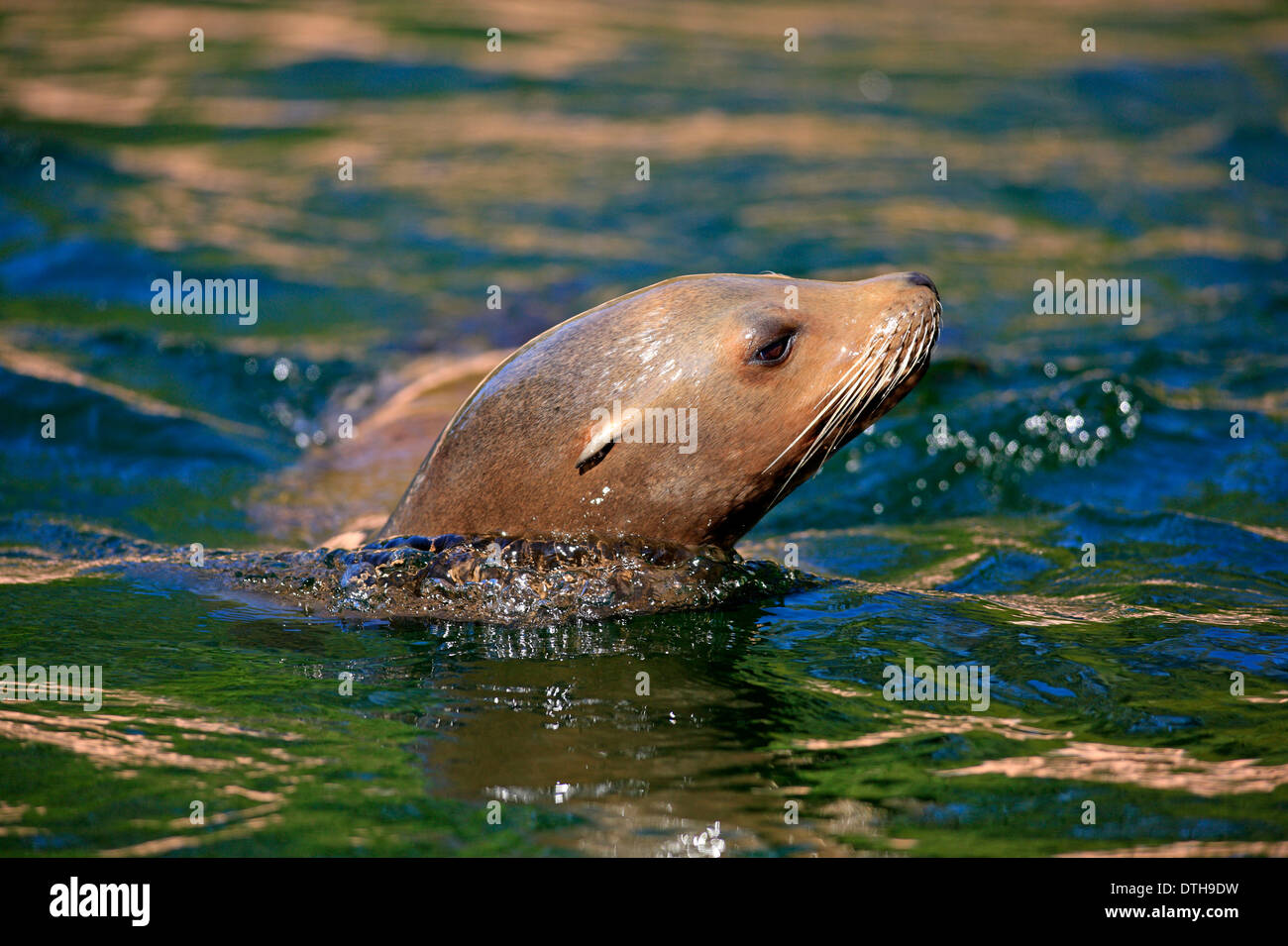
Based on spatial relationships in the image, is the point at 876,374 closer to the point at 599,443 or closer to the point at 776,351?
the point at 776,351

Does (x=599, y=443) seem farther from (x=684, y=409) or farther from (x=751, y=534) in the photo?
(x=751, y=534)

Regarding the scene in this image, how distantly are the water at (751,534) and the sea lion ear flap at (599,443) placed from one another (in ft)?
1.66

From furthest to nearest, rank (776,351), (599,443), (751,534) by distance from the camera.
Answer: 1. (751,534)
2. (776,351)
3. (599,443)

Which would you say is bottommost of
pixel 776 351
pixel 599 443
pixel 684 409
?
pixel 599 443

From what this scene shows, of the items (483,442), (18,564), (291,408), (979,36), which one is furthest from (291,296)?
(979,36)

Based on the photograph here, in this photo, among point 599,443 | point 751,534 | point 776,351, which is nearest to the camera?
point 599,443

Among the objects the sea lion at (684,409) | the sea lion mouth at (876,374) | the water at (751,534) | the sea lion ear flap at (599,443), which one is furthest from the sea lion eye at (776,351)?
the water at (751,534)

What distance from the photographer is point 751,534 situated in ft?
19.8

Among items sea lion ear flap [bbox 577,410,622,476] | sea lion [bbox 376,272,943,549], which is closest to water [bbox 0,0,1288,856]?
sea lion [bbox 376,272,943,549]

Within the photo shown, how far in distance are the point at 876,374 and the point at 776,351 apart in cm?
31

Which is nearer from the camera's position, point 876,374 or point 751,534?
point 876,374

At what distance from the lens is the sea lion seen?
14.2 feet

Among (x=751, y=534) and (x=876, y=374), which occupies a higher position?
(x=876, y=374)

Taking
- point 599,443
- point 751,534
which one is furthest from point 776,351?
point 751,534
